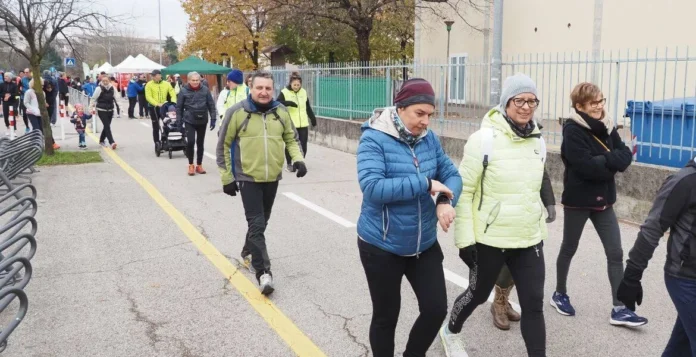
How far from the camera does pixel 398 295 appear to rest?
11.1 ft

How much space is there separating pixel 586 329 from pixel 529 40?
17.5 meters

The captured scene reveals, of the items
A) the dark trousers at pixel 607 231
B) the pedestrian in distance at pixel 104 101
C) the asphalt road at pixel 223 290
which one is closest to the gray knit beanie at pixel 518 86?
the dark trousers at pixel 607 231

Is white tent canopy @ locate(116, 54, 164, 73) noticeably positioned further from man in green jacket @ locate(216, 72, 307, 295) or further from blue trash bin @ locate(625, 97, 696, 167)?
man in green jacket @ locate(216, 72, 307, 295)

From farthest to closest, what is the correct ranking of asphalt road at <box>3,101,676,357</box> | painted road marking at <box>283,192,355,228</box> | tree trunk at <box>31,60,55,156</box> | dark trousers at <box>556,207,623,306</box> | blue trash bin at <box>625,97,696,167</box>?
tree trunk at <box>31,60,55,156</box> → painted road marking at <box>283,192,355,228</box> → blue trash bin at <box>625,97,696,167</box> → dark trousers at <box>556,207,623,306</box> → asphalt road at <box>3,101,676,357</box>

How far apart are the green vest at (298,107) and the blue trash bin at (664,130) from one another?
18.0ft

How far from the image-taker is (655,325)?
14.8 ft

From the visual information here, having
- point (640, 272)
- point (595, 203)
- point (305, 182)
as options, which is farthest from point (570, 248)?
point (305, 182)

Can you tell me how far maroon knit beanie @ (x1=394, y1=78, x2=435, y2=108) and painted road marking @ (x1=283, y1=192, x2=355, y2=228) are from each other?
4.36 metres

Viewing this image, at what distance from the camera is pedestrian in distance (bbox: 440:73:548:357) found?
11.7ft

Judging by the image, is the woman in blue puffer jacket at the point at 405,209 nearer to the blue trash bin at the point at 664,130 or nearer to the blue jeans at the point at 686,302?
the blue jeans at the point at 686,302

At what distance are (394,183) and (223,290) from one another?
8.67ft

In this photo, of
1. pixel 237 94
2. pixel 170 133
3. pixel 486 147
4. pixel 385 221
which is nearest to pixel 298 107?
pixel 237 94

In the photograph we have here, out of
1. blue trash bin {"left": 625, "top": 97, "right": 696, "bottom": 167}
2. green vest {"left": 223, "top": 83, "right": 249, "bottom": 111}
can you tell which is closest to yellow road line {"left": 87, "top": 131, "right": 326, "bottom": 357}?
green vest {"left": 223, "top": 83, "right": 249, "bottom": 111}

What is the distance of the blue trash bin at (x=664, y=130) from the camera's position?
731 cm
